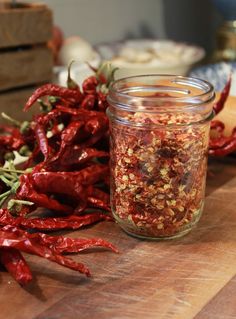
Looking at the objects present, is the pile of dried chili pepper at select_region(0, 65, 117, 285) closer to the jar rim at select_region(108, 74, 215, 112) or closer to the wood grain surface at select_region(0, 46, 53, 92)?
the jar rim at select_region(108, 74, 215, 112)

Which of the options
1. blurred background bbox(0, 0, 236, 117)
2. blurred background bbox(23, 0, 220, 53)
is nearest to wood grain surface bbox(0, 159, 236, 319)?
blurred background bbox(0, 0, 236, 117)

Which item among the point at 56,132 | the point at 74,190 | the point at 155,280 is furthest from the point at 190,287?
the point at 56,132

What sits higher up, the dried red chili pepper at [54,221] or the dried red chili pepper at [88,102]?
the dried red chili pepper at [88,102]

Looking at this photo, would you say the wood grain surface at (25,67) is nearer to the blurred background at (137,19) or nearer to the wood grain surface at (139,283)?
the blurred background at (137,19)

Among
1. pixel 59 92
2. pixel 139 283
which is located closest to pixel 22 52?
pixel 59 92

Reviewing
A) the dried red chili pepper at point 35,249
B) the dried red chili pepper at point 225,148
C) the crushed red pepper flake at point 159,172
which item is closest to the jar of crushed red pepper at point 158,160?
the crushed red pepper flake at point 159,172

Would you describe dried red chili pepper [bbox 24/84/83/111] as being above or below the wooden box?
above

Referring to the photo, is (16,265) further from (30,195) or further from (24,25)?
(24,25)

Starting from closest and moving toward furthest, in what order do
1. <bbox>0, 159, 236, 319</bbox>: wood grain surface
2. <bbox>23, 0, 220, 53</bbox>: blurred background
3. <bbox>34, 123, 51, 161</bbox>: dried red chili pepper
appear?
<bbox>0, 159, 236, 319</bbox>: wood grain surface < <bbox>34, 123, 51, 161</bbox>: dried red chili pepper < <bbox>23, 0, 220, 53</bbox>: blurred background
